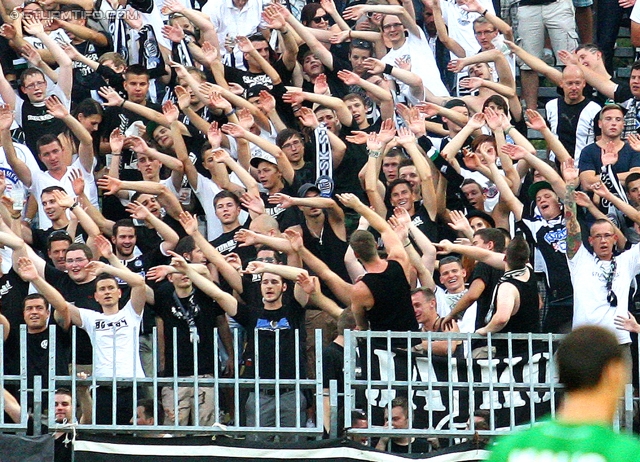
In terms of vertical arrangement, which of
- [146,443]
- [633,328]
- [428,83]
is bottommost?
[146,443]

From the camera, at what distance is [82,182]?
505 inches

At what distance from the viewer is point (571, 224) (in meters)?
11.4

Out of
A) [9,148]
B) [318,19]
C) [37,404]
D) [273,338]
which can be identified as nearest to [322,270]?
[273,338]

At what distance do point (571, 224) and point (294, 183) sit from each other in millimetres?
2770

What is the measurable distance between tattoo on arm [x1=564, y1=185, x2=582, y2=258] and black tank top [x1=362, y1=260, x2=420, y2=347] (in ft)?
6.35

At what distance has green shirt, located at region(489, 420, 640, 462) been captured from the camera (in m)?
4.18

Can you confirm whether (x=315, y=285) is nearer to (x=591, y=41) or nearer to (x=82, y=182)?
(x=82, y=182)

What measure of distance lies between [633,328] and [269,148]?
399 cm

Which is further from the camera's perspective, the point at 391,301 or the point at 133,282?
the point at 133,282

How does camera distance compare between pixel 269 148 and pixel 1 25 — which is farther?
pixel 1 25

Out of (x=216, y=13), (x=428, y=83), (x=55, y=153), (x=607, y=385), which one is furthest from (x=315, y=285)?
(x=607, y=385)

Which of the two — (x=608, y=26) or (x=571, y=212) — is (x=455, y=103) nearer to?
(x=571, y=212)

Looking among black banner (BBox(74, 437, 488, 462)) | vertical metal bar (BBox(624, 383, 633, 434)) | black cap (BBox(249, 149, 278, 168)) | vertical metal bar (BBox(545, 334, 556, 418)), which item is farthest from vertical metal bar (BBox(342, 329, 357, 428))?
black cap (BBox(249, 149, 278, 168))

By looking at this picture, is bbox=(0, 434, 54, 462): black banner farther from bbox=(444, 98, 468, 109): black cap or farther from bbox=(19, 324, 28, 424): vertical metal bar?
bbox=(444, 98, 468, 109): black cap
